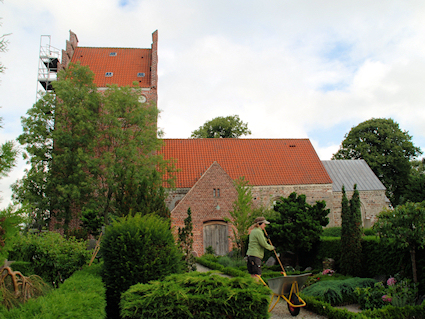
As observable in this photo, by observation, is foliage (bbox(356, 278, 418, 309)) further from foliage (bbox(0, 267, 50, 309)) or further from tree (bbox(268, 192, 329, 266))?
foliage (bbox(0, 267, 50, 309))

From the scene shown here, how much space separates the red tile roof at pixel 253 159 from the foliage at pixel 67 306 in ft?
56.4

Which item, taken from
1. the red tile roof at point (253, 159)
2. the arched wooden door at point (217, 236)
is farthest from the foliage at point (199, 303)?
the red tile roof at point (253, 159)

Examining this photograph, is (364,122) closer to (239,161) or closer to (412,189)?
(412,189)

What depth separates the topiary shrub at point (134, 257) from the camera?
19.4 ft

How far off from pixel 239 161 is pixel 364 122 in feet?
57.7

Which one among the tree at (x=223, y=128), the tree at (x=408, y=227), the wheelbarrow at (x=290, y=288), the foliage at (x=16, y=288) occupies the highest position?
the tree at (x=223, y=128)

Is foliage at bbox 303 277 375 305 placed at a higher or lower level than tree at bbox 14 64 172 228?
lower

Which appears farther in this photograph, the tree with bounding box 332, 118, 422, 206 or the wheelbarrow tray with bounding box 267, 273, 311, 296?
the tree with bounding box 332, 118, 422, 206

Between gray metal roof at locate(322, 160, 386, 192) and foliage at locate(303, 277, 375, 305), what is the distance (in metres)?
16.7

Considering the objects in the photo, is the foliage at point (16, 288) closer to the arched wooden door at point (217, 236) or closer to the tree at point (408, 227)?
the tree at point (408, 227)

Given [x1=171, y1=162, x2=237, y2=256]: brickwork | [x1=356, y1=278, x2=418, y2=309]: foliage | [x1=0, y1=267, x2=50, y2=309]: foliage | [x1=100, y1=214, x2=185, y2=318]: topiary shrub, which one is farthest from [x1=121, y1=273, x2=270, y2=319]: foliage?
[x1=171, y1=162, x2=237, y2=256]: brickwork

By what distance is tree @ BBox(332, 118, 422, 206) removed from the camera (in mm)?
32250

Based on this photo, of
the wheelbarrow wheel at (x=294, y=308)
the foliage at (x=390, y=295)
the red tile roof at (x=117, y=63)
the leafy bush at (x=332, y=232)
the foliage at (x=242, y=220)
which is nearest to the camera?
the wheelbarrow wheel at (x=294, y=308)

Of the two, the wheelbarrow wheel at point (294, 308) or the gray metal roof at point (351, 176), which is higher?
the gray metal roof at point (351, 176)
